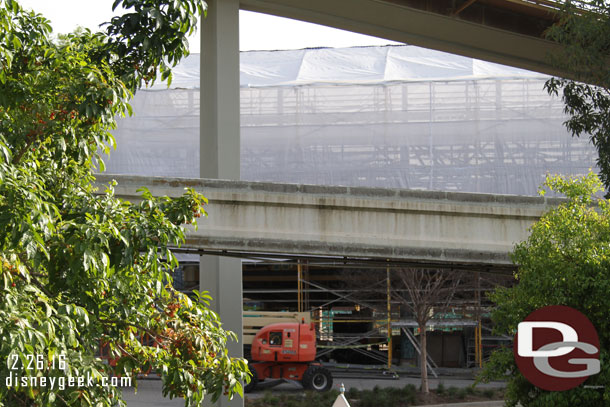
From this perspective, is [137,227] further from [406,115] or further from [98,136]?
[406,115]

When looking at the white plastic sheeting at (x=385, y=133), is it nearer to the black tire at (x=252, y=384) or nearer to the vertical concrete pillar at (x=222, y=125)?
the black tire at (x=252, y=384)

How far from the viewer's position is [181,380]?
21.2 feet

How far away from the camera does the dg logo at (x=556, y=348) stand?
9484 mm

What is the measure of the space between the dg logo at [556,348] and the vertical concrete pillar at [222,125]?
566cm

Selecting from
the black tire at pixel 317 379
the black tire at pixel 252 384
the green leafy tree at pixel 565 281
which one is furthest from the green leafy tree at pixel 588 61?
the black tire at pixel 252 384

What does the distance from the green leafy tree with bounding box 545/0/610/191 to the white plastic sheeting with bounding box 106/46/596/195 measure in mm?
9087

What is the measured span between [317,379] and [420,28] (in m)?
10.3

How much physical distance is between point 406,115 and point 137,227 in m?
20.3

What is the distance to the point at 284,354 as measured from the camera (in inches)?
854

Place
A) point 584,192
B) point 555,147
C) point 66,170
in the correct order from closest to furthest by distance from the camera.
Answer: point 66,170, point 584,192, point 555,147

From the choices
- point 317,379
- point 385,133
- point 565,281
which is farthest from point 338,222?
point 385,133

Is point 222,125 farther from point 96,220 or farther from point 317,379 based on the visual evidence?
point 317,379

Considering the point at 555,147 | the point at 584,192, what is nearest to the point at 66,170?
the point at 584,192

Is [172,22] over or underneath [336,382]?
over
